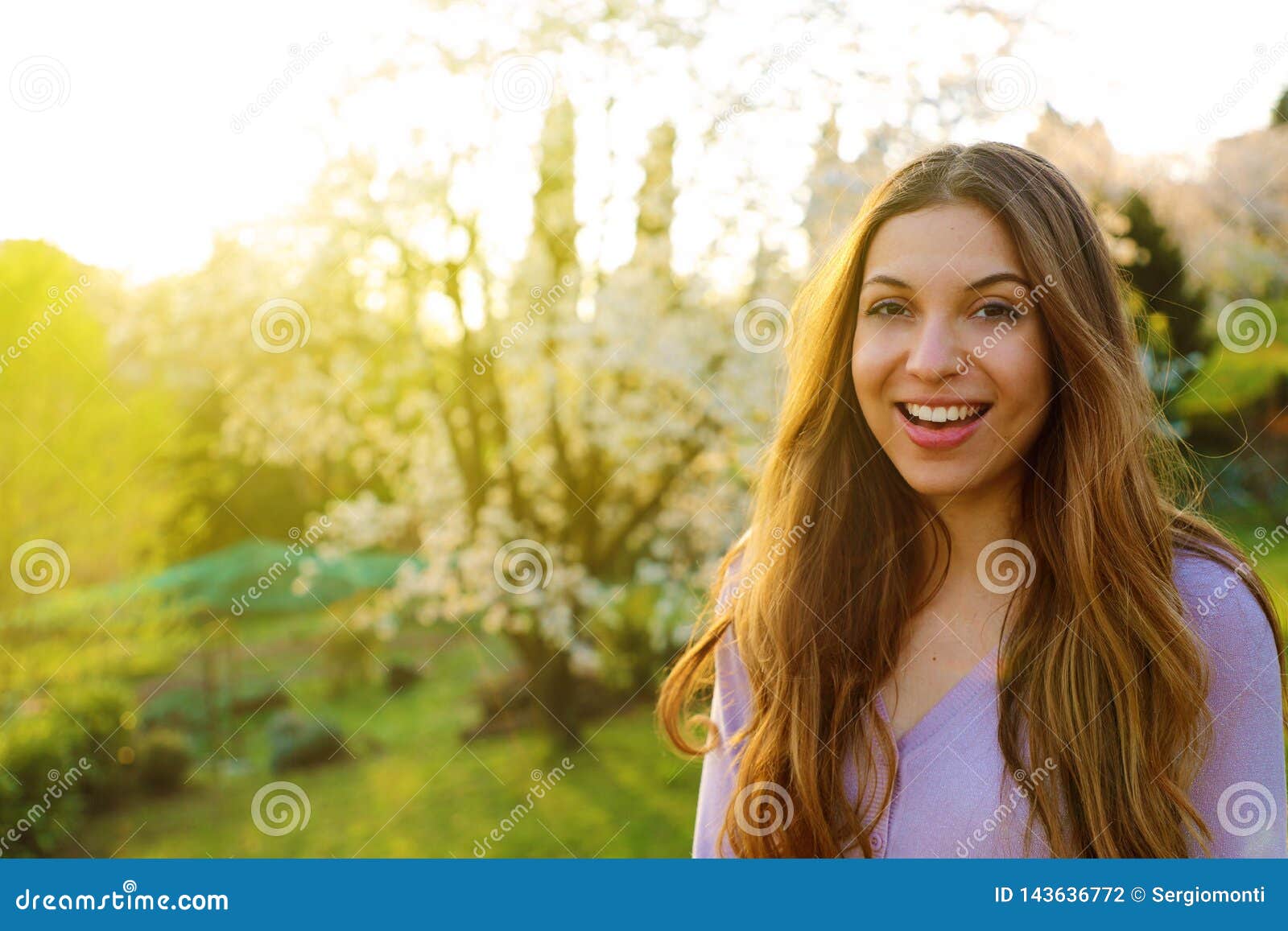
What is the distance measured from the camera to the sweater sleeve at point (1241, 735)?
1432 millimetres

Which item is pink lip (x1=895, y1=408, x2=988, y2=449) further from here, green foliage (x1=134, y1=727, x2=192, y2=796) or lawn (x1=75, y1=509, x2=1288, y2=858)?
green foliage (x1=134, y1=727, x2=192, y2=796)

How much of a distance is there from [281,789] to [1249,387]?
833cm

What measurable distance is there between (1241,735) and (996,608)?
0.39 metres

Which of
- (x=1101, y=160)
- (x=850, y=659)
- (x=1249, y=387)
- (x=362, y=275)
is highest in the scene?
(x=1249, y=387)

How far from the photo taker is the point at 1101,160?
20.7ft

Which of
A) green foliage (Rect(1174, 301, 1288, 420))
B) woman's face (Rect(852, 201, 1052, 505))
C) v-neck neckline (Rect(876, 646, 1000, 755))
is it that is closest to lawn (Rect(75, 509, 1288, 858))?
green foliage (Rect(1174, 301, 1288, 420))

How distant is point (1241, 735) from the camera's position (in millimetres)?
1453

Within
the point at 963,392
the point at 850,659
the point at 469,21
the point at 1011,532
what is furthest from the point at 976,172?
the point at 469,21

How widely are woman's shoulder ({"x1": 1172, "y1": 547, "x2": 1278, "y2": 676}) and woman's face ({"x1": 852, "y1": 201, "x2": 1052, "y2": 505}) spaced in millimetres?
309

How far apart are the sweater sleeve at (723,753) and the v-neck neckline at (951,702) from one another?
32 centimetres

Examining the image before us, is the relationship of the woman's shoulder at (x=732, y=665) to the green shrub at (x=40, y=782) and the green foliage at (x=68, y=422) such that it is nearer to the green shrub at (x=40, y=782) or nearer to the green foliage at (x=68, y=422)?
the green shrub at (x=40, y=782)

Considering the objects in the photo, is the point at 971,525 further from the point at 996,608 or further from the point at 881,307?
the point at 881,307

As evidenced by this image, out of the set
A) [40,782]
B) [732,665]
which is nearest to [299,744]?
[40,782]

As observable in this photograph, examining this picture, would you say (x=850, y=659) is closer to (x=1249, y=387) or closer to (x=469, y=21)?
(x=469, y=21)
